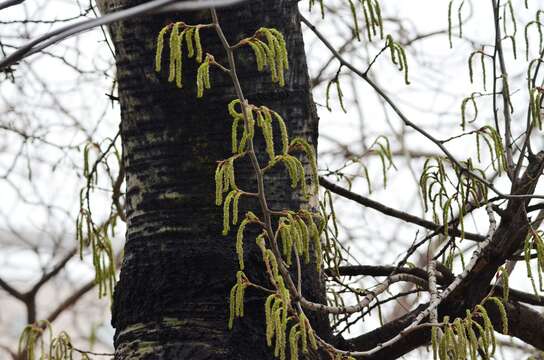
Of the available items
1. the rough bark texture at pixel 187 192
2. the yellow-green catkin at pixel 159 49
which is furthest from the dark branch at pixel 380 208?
the yellow-green catkin at pixel 159 49

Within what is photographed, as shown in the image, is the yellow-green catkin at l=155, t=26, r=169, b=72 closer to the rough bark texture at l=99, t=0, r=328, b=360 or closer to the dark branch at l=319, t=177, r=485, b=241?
the rough bark texture at l=99, t=0, r=328, b=360

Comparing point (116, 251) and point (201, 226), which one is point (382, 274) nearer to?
point (201, 226)

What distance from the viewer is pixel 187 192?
193 cm

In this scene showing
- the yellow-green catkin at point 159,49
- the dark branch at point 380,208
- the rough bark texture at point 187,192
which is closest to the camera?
the yellow-green catkin at point 159,49

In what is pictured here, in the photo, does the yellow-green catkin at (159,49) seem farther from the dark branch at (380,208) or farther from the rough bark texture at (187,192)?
the dark branch at (380,208)

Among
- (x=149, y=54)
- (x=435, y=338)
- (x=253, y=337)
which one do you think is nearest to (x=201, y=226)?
(x=253, y=337)

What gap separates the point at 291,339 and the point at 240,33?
0.66 metres

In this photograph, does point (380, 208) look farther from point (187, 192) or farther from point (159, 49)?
point (159, 49)

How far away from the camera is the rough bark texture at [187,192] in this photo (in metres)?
1.84

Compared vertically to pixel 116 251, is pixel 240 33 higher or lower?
lower

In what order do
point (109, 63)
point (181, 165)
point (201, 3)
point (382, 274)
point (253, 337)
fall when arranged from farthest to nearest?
point (109, 63) < point (382, 274) < point (181, 165) < point (253, 337) < point (201, 3)

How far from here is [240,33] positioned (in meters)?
1.98

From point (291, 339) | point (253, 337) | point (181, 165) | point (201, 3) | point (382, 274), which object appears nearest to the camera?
point (201, 3)

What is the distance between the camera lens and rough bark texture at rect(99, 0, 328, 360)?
1.84 metres
